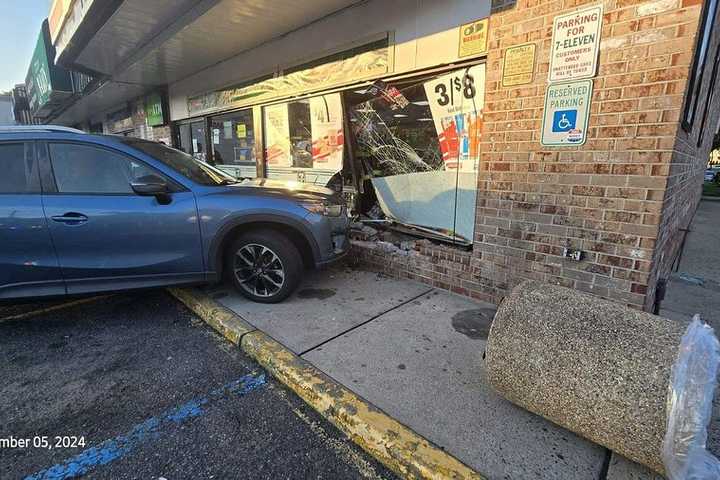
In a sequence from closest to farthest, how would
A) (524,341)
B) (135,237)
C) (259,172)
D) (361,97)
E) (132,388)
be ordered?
(524,341), (132,388), (135,237), (361,97), (259,172)

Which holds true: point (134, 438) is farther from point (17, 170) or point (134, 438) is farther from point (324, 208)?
point (17, 170)

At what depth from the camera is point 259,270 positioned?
12.3 ft

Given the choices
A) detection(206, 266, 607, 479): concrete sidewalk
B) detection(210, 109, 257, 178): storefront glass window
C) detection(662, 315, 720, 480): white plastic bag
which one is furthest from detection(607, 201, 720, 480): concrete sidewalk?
detection(210, 109, 257, 178): storefront glass window

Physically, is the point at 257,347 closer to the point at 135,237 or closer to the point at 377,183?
the point at 135,237

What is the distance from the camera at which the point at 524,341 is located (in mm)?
2061

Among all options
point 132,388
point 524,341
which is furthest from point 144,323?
point 524,341

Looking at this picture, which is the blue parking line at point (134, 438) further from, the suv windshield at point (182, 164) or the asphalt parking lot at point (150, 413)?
the suv windshield at point (182, 164)

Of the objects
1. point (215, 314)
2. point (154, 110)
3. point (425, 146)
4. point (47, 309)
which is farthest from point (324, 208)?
point (154, 110)

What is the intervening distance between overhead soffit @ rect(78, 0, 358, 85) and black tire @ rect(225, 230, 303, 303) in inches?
132

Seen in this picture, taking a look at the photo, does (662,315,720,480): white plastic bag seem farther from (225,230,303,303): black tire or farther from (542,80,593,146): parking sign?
(225,230,303,303): black tire

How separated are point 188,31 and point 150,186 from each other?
12.7ft

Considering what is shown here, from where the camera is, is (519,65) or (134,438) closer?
(134,438)

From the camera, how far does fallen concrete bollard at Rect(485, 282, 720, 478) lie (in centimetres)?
161

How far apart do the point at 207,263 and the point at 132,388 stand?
51.3 inches
